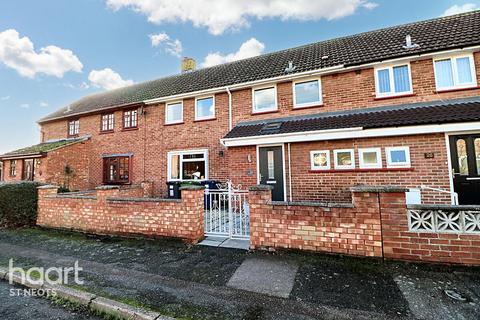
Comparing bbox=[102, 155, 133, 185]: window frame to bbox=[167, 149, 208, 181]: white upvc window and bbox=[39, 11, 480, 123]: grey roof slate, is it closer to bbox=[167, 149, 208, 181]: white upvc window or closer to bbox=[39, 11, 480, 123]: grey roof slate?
bbox=[167, 149, 208, 181]: white upvc window

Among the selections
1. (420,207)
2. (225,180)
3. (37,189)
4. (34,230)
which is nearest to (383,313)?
(420,207)

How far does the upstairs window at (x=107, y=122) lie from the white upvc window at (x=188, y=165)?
4.91 meters

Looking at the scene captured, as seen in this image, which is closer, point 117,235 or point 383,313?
point 383,313

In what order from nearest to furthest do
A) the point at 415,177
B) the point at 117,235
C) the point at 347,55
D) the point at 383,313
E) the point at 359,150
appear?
1. the point at 383,313
2. the point at 117,235
3. the point at 415,177
4. the point at 359,150
5. the point at 347,55

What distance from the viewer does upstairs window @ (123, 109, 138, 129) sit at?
12430 millimetres

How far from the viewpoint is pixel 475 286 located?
3088mm

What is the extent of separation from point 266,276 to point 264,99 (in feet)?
25.3

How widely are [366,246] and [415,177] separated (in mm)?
4231

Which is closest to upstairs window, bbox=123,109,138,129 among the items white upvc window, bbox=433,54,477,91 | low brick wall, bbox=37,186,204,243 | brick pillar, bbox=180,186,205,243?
low brick wall, bbox=37,186,204,243

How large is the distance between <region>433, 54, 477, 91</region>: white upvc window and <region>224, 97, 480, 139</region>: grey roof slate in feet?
1.86

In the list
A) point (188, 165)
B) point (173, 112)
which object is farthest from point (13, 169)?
point (188, 165)

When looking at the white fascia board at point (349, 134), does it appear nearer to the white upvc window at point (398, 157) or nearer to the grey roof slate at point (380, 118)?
the grey roof slate at point (380, 118)

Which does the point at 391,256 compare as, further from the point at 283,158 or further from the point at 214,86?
the point at 214,86

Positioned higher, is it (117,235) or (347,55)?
(347,55)
